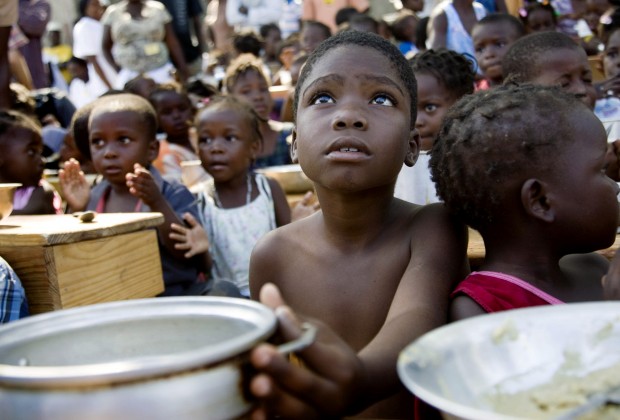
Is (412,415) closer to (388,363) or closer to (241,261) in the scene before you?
(388,363)

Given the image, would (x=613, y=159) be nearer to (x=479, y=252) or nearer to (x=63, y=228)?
(x=479, y=252)

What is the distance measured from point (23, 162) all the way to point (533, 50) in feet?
7.87

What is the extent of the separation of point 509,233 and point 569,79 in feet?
5.17

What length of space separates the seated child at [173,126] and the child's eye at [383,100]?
2983mm

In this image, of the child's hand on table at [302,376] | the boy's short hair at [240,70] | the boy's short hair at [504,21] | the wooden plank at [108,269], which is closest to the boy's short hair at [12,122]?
the wooden plank at [108,269]

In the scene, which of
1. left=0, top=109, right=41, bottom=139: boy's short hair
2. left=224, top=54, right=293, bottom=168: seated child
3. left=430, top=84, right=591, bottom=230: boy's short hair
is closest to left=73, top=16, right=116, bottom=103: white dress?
left=224, top=54, right=293, bottom=168: seated child

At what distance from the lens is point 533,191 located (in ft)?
4.77

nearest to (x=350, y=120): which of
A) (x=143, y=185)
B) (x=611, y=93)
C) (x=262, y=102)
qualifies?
(x=143, y=185)

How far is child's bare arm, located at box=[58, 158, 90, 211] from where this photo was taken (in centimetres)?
337

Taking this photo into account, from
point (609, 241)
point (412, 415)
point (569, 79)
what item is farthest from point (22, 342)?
point (569, 79)

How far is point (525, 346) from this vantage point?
896 mm

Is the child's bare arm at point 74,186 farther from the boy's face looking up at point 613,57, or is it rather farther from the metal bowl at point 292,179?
the boy's face looking up at point 613,57

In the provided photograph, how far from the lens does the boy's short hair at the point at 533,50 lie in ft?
9.46

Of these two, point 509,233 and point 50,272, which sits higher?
point 509,233
